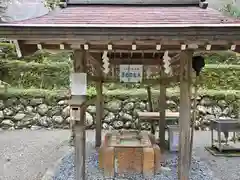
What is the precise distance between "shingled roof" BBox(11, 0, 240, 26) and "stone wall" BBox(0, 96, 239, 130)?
451 centimetres

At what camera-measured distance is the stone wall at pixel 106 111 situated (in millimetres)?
9250

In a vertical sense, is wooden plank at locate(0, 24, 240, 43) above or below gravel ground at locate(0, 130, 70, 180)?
above

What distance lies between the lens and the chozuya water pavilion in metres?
3.38

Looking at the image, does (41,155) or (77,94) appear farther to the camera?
(41,155)

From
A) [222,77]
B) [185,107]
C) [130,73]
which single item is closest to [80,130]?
[130,73]

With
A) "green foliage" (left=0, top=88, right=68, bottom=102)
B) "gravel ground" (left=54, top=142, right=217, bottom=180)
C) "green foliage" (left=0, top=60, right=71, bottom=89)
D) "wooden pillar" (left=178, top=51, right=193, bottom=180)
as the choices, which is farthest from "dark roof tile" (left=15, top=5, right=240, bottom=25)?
"green foliage" (left=0, top=60, right=71, bottom=89)

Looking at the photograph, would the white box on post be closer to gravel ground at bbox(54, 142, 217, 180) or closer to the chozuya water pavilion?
the chozuya water pavilion

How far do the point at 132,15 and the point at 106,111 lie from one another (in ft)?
17.2

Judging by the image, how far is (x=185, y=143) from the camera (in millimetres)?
3982

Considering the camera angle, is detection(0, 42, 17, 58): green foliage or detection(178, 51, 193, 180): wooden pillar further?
detection(0, 42, 17, 58): green foliage

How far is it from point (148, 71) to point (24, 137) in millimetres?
3918

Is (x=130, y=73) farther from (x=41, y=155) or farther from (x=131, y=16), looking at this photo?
(x=41, y=155)

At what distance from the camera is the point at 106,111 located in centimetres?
925

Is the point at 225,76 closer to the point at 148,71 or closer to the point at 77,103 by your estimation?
the point at 148,71
